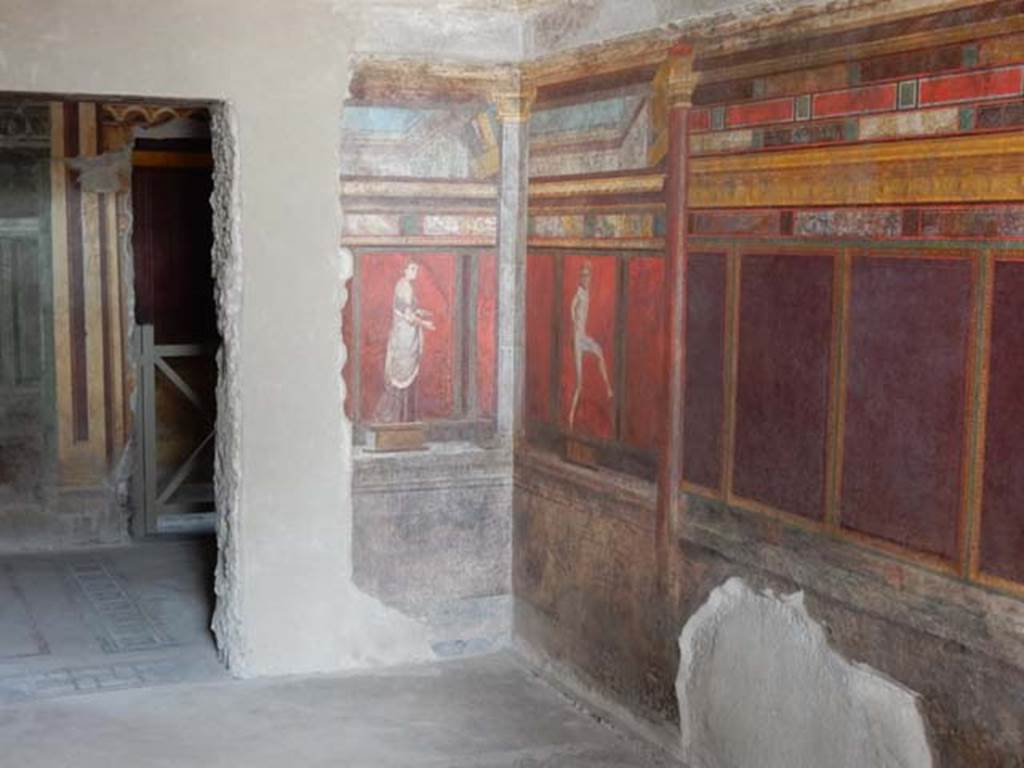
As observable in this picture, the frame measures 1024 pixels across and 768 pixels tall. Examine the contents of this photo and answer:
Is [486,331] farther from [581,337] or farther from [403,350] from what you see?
[581,337]

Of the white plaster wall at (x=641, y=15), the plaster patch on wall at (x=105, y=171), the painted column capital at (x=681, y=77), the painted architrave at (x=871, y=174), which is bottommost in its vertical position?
the painted architrave at (x=871, y=174)

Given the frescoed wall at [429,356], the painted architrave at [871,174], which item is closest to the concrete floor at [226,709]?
the frescoed wall at [429,356]

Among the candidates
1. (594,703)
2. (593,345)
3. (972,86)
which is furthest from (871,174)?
(594,703)

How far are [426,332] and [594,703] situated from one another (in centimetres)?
146

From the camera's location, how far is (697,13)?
12.8ft

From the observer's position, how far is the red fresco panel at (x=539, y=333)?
4.88 metres

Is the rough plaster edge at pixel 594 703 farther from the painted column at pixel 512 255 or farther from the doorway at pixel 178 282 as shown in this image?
the doorway at pixel 178 282

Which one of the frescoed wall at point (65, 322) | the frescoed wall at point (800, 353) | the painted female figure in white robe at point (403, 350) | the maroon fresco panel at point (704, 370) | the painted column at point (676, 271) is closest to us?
the frescoed wall at point (800, 353)

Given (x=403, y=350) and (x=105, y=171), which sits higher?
(x=105, y=171)

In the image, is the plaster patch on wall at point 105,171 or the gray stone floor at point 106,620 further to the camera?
the plaster patch on wall at point 105,171

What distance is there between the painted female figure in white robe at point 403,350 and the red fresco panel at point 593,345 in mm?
571

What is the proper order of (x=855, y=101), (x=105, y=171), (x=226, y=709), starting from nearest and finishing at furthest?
(x=855, y=101) < (x=226, y=709) < (x=105, y=171)

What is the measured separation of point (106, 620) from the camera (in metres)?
5.52

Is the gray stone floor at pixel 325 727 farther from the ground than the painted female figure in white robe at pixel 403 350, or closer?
closer
